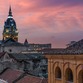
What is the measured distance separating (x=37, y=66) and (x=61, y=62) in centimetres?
6310

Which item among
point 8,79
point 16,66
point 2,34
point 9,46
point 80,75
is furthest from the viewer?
point 2,34

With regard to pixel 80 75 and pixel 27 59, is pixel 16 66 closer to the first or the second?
pixel 27 59

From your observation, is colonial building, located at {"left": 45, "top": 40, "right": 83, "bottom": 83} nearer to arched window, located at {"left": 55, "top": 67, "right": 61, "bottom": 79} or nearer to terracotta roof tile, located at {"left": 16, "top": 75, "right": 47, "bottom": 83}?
arched window, located at {"left": 55, "top": 67, "right": 61, "bottom": 79}

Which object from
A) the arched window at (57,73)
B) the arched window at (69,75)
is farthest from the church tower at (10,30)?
the arched window at (69,75)

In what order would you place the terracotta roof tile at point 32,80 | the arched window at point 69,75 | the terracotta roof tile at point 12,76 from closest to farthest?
the arched window at point 69,75
the terracotta roof tile at point 32,80
the terracotta roof tile at point 12,76

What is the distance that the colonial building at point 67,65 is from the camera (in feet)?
58.1

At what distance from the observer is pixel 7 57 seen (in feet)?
217

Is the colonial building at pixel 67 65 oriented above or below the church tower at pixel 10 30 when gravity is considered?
below

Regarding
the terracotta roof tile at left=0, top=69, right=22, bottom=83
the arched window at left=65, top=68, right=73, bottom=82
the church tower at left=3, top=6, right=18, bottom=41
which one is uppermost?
the church tower at left=3, top=6, right=18, bottom=41

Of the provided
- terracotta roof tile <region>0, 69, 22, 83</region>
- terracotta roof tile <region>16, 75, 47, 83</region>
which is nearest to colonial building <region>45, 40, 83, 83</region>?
terracotta roof tile <region>16, 75, 47, 83</region>

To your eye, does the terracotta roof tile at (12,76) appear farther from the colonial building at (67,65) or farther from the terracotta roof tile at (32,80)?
the colonial building at (67,65)

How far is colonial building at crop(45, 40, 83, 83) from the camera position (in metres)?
17.7

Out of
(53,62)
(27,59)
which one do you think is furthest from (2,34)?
(53,62)

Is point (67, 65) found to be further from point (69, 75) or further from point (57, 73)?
point (57, 73)
